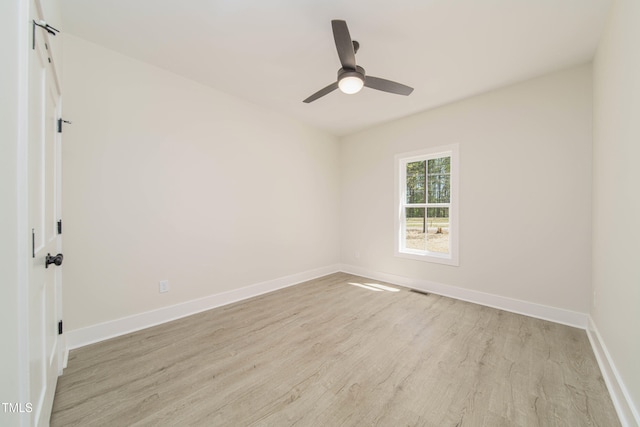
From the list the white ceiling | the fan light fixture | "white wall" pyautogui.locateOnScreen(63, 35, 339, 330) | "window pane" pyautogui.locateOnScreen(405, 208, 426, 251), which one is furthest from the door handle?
"window pane" pyautogui.locateOnScreen(405, 208, 426, 251)

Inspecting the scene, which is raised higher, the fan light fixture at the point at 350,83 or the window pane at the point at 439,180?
the fan light fixture at the point at 350,83

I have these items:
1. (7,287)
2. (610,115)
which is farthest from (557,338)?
(7,287)

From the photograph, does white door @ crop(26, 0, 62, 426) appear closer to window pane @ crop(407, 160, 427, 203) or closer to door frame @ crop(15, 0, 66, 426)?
door frame @ crop(15, 0, 66, 426)

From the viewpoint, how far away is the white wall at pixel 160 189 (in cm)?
214

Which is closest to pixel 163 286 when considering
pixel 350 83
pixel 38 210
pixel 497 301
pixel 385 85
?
pixel 38 210

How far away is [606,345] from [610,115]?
1.75 m

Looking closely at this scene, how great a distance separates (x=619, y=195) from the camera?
1.61m

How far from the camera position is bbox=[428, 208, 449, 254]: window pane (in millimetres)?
3517

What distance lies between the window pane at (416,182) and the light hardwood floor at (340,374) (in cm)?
178

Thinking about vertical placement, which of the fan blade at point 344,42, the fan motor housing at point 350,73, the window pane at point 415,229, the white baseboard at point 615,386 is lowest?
the white baseboard at point 615,386

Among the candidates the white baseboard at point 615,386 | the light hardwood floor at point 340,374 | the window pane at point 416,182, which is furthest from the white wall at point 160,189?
the white baseboard at point 615,386

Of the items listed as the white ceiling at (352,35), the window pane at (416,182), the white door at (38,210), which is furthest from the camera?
the window pane at (416,182)

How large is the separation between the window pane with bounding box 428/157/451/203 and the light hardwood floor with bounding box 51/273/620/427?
161 cm

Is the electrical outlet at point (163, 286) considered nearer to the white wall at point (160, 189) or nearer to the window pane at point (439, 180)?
the white wall at point (160, 189)
